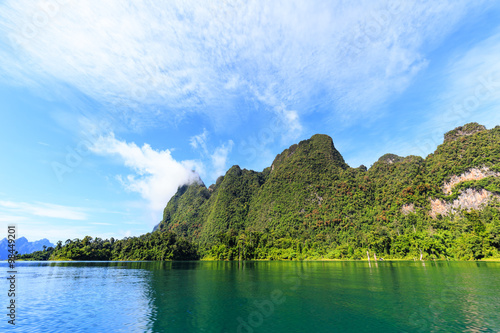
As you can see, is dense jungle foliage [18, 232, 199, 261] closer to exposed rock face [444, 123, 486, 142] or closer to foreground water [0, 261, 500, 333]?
foreground water [0, 261, 500, 333]

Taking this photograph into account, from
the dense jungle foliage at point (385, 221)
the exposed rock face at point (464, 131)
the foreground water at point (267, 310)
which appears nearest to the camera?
the foreground water at point (267, 310)

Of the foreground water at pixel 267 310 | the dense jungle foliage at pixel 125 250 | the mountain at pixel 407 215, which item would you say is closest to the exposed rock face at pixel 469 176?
the mountain at pixel 407 215

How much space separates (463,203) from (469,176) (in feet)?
49.8

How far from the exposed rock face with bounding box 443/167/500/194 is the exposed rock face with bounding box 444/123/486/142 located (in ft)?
126

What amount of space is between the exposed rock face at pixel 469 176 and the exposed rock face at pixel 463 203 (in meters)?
7.12

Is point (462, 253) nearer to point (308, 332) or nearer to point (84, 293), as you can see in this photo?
point (308, 332)

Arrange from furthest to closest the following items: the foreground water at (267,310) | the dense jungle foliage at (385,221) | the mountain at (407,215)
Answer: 1. the dense jungle foliage at (385,221)
2. the mountain at (407,215)
3. the foreground water at (267,310)

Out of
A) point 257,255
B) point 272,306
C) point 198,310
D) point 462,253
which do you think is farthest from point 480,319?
point 257,255

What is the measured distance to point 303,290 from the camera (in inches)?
1232

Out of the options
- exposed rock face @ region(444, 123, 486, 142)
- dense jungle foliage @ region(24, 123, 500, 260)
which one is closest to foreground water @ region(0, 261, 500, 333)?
dense jungle foliage @ region(24, 123, 500, 260)

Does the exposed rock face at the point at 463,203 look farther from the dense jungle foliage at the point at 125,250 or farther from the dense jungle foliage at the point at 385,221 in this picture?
the dense jungle foliage at the point at 125,250

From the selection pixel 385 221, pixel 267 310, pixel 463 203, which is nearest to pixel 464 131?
pixel 463 203

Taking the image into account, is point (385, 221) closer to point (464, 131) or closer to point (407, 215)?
point (407, 215)

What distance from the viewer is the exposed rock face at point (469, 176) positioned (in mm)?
111188
